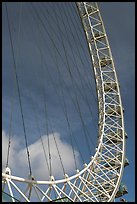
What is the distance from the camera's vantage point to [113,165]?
39969 mm

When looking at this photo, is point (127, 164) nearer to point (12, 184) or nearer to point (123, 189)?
point (123, 189)

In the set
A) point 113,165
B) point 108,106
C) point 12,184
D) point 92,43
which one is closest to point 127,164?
point 113,165

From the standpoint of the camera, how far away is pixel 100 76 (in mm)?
43719

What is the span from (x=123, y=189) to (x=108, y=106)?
10.1 metres

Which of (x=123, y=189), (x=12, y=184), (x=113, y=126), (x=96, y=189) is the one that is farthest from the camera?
(x=113, y=126)

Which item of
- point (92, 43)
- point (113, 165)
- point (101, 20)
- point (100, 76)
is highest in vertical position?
point (101, 20)

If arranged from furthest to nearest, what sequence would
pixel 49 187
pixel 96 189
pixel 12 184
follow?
1. pixel 96 189
2. pixel 49 187
3. pixel 12 184

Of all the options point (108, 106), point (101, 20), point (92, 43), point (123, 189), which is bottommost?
point (123, 189)

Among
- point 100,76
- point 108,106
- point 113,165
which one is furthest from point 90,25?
point 113,165

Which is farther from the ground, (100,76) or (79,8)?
(79,8)

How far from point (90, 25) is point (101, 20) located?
1.59m

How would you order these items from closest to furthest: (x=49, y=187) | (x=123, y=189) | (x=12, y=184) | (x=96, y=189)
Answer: (x=12, y=184) → (x=49, y=187) → (x=96, y=189) → (x=123, y=189)

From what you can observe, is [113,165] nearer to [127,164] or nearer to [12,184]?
[127,164]

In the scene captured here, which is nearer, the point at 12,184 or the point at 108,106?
the point at 12,184
